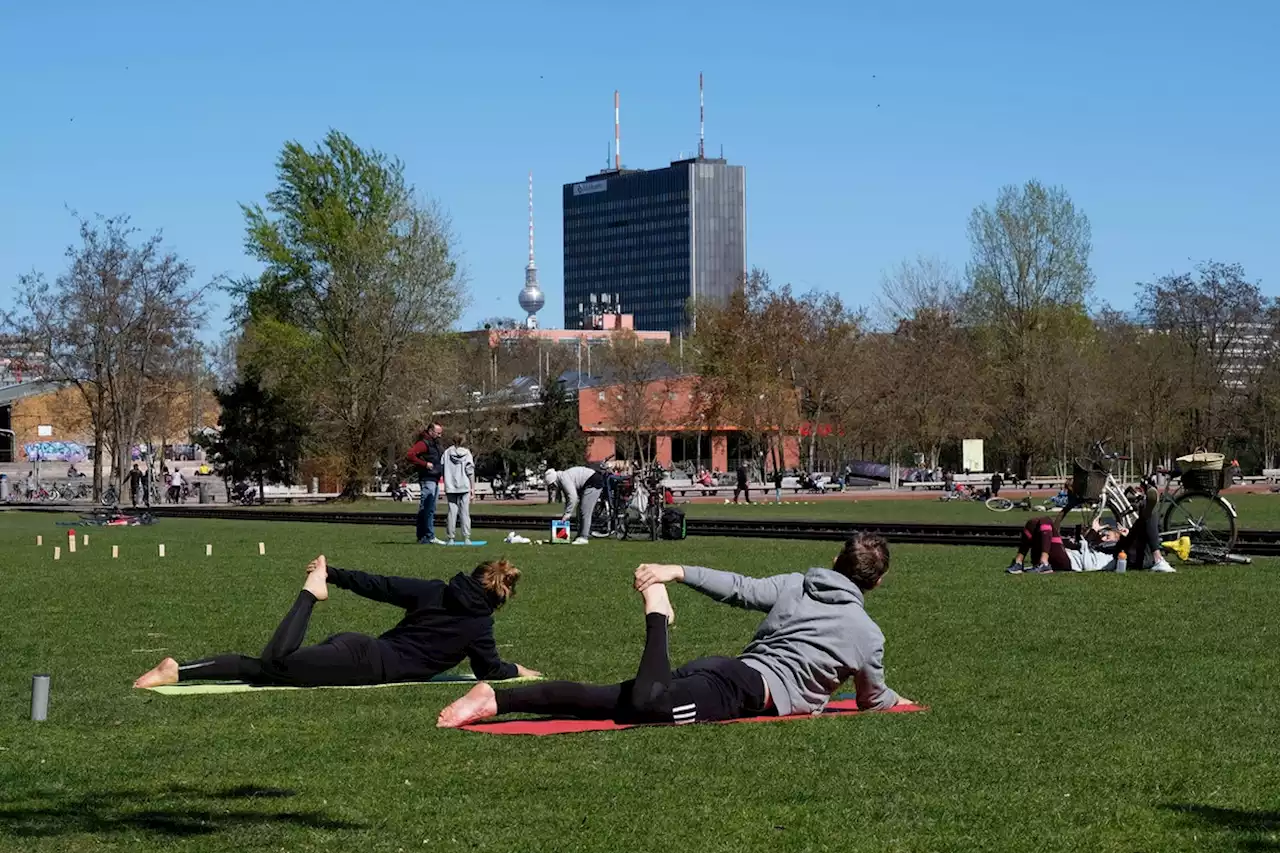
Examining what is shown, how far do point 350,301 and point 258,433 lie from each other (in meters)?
7.96

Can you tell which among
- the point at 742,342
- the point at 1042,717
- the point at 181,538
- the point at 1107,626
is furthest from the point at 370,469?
the point at 1042,717

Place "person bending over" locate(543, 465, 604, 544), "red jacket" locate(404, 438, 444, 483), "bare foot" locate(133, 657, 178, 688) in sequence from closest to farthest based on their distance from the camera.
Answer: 1. "bare foot" locate(133, 657, 178, 688)
2. "red jacket" locate(404, 438, 444, 483)
3. "person bending over" locate(543, 465, 604, 544)

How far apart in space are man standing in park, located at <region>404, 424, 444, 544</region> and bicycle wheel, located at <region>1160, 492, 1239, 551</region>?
12.3 meters

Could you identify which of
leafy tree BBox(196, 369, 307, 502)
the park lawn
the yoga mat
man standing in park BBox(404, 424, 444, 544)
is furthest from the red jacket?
leafy tree BBox(196, 369, 307, 502)

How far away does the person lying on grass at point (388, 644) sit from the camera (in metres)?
11.3

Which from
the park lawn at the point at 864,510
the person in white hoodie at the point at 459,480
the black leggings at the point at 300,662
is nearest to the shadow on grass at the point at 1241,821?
the black leggings at the point at 300,662

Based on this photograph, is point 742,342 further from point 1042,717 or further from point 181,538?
point 1042,717

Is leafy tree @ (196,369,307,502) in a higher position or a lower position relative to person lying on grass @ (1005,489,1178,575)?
higher

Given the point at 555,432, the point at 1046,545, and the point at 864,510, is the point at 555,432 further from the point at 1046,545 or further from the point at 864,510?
the point at 1046,545

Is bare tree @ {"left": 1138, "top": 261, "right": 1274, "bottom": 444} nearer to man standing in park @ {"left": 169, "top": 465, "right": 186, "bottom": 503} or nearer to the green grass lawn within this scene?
man standing in park @ {"left": 169, "top": 465, "right": 186, "bottom": 503}

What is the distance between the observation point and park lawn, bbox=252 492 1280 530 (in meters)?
43.4

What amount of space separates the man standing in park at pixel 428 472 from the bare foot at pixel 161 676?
1787 cm

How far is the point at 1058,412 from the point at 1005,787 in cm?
7782

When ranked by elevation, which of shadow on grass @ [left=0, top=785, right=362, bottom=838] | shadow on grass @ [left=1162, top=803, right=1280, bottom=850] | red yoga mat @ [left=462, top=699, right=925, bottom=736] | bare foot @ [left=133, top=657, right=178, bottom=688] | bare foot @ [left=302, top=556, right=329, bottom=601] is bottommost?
shadow on grass @ [left=1162, top=803, right=1280, bottom=850]
